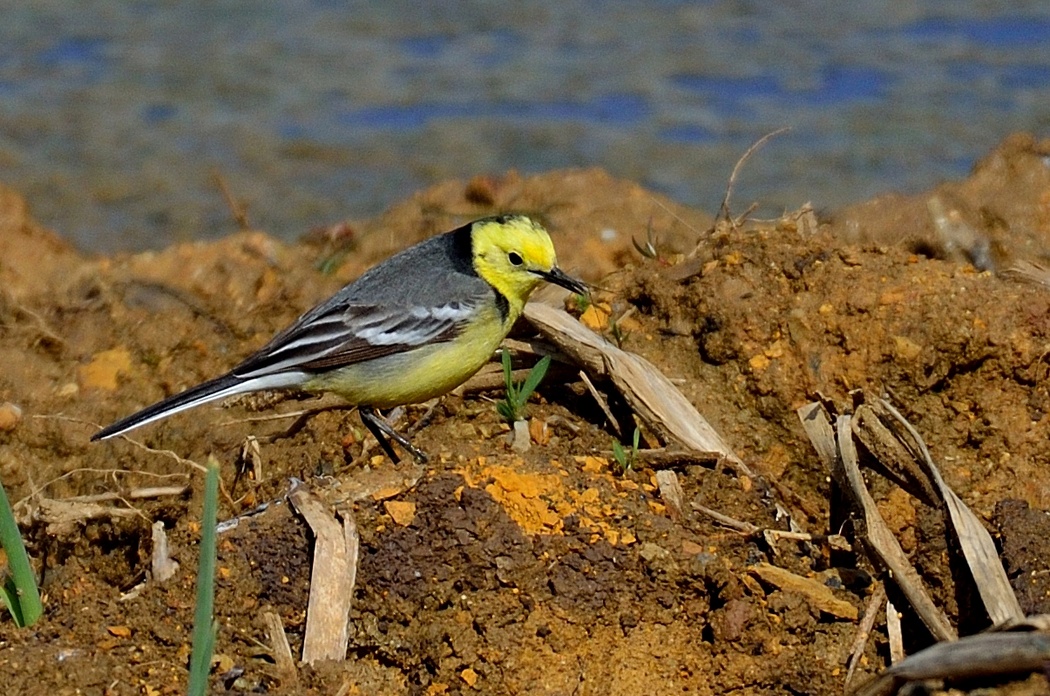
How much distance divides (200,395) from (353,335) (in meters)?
0.74

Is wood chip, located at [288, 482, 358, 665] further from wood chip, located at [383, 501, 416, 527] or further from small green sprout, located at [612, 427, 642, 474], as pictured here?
small green sprout, located at [612, 427, 642, 474]

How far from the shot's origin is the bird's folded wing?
5.57m

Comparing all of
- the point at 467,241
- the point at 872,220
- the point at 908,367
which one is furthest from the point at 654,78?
the point at 908,367

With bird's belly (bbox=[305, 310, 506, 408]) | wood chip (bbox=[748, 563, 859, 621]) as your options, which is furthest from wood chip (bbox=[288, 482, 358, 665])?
wood chip (bbox=[748, 563, 859, 621])

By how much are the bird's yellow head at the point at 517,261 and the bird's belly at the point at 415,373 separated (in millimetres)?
343

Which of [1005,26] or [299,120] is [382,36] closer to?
[299,120]

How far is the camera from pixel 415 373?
5500 millimetres

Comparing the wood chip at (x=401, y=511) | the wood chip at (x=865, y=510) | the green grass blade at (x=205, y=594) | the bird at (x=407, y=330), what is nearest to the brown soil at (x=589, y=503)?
the wood chip at (x=401, y=511)

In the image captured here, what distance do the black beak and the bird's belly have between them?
381 mm

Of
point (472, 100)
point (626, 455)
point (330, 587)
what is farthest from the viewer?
→ point (472, 100)

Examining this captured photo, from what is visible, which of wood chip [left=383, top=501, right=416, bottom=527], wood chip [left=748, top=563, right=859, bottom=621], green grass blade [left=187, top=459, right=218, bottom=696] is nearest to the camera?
green grass blade [left=187, top=459, right=218, bottom=696]

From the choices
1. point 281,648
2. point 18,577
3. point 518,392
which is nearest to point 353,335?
point 518,392

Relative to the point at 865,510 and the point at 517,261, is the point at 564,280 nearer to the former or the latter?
the point at 517,261

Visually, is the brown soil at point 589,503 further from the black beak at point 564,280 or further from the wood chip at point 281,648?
the black beak at point 564,280
